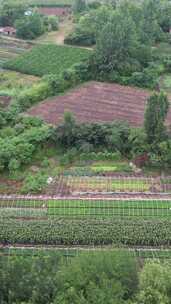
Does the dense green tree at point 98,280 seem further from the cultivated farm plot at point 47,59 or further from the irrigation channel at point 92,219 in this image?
the cultivated farm plot at point 47,59

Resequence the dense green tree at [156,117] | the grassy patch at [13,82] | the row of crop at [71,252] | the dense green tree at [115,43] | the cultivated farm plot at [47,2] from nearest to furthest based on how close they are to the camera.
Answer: the row of crop at [71,252], the dense green tree at [156,117], the grassy patch at [13,82], the dense green tree at [115,43], the cultivated farm plot at [47,2]

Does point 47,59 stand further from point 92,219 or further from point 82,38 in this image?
point 92,219

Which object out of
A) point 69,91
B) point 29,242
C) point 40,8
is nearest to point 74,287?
point 29,242

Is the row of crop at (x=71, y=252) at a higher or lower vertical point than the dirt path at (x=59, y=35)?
lower

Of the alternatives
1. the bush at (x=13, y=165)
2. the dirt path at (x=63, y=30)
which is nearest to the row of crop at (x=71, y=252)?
the bush at (x=13, y=165)

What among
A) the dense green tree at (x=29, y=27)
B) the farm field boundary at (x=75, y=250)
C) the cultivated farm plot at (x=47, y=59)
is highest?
the dense green tree at (x=29, y=27)

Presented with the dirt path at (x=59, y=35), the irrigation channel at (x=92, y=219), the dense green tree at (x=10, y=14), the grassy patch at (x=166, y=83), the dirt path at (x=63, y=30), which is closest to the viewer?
the irrigation channel at (x=92, y=219)

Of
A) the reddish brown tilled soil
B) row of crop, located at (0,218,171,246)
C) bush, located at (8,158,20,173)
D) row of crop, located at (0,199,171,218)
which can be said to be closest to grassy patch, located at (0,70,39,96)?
the reddish brown tilled soil
